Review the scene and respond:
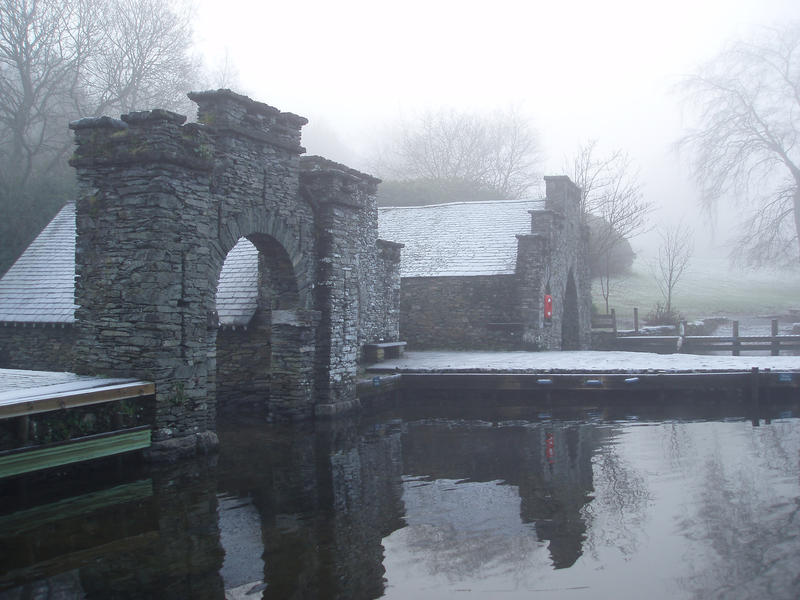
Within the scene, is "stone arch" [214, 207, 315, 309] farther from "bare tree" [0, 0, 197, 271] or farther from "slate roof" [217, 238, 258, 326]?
"bare tree" [0, 0, 197, 271]

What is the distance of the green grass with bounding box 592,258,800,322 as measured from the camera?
122 feet

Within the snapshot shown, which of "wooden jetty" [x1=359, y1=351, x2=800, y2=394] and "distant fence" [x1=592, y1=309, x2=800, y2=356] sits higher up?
"distant fence" [x1=592, y1=309, x2=800, y2=356]

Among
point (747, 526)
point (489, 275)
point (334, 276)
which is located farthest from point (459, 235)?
point (747, 526)

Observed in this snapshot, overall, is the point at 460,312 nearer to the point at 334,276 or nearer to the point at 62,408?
the point at 334,276

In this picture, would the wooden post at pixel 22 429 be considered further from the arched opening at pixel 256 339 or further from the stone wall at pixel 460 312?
the stone wall at pixel 460 312

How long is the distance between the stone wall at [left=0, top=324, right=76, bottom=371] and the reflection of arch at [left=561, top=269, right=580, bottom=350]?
52.9 ft

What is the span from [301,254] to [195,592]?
8667 millimetres

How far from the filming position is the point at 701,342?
24.8 meters

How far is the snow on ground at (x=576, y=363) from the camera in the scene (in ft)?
55.1

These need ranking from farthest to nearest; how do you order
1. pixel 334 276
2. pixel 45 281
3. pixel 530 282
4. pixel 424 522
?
pixel 530 282
pixel 45 281
pixel 334 276
pixel 424 522

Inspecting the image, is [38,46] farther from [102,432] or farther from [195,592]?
[195,592]

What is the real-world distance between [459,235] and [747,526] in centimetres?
1762

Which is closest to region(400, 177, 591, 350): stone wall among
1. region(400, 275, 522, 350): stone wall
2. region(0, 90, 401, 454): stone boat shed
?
region(400, 275, 522, 350): stone wall

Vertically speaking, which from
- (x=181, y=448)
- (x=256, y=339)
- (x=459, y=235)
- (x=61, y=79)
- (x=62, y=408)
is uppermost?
(x=61, y=79)
